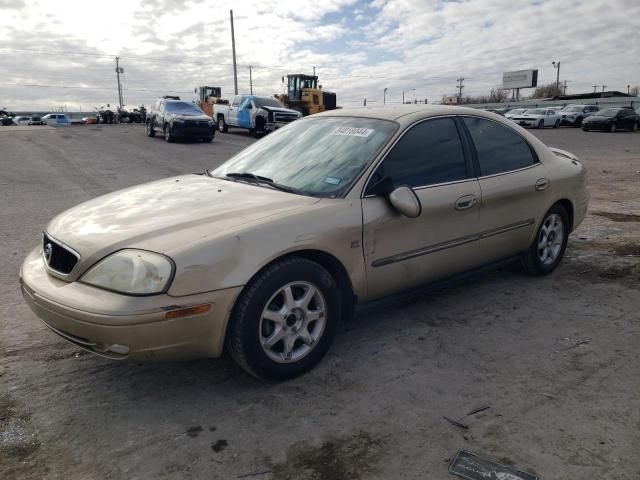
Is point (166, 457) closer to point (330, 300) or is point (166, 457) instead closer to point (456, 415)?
point (330, 300)

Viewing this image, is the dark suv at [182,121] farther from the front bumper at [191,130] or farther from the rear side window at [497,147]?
the rear side window at [497,147]

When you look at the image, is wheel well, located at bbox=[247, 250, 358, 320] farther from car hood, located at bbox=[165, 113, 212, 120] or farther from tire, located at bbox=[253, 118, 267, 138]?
tire, located at bbox=[253, 118, 267, 138]

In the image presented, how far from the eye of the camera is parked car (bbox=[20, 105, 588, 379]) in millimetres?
2584

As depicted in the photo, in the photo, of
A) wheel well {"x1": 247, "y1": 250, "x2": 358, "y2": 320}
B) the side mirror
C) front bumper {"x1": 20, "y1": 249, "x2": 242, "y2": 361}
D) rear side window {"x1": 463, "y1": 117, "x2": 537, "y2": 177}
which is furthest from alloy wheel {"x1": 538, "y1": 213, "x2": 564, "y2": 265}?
front bumper {"x1": 20, "y1": 249, "x2": 242, "y2": 361}

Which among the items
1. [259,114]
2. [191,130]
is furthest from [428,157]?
[259,114]

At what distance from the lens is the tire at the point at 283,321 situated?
2729 millimetres

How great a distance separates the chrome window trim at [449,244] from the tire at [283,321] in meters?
0.46

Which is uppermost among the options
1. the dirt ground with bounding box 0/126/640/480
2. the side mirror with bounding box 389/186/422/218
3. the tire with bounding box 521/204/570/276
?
the side mirror with bounding box 389/186/422/218

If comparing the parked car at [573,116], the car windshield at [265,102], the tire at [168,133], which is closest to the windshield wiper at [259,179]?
the tire at [168,133]

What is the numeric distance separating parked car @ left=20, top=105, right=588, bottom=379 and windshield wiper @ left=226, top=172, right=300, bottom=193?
1 cm

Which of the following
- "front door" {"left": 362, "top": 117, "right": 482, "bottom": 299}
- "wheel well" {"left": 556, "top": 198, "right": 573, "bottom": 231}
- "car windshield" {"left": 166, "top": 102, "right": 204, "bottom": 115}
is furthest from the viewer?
"car windshield" {"left": 166, "top": 102, "right": 204, "bottom": 115}

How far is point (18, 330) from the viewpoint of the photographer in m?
3.70

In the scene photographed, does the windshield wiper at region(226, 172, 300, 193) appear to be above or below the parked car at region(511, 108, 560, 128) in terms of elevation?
below

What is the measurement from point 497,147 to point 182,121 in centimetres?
1708
